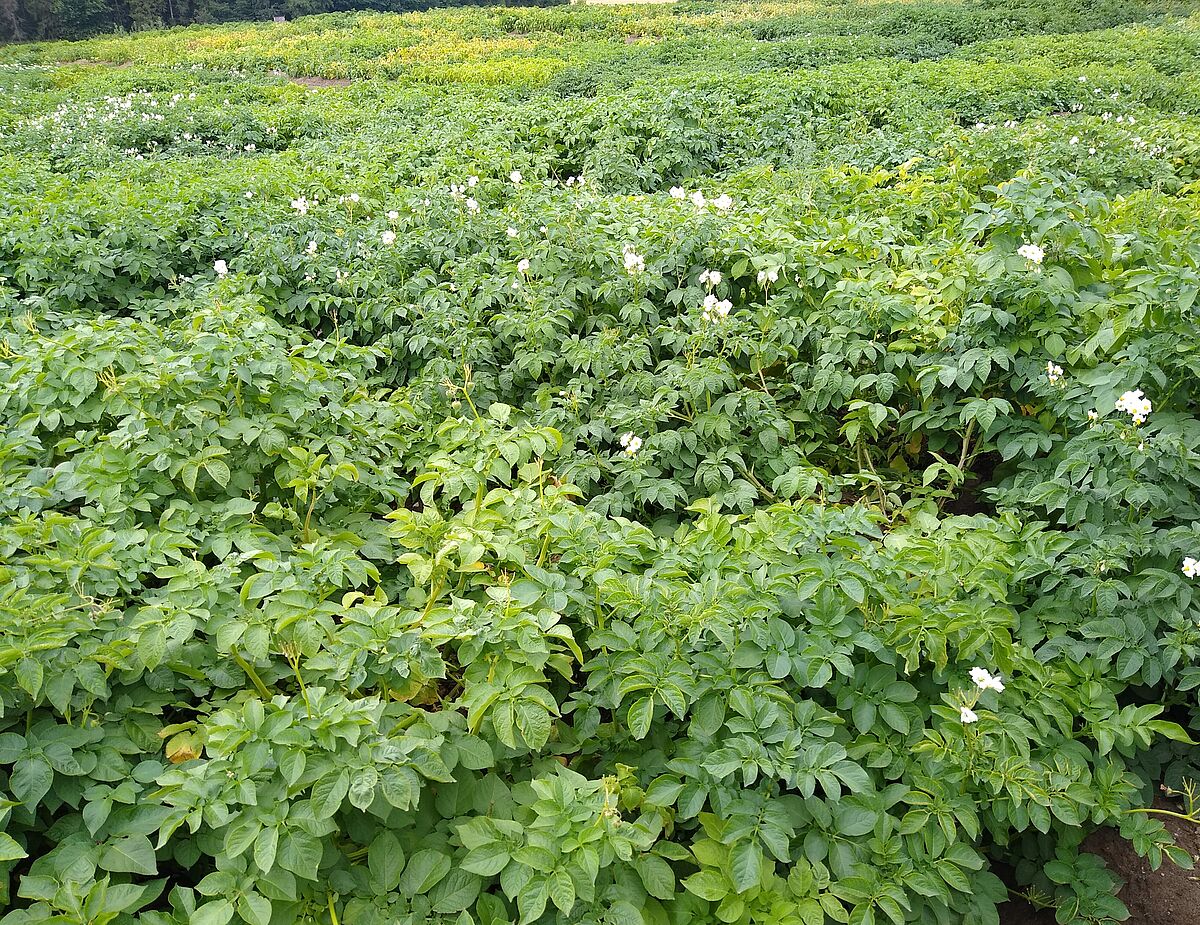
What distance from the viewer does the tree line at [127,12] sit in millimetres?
31328

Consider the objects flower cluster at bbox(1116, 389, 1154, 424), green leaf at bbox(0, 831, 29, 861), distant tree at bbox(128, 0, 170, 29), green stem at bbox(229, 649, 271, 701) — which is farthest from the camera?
distant tree at bbox(128, 0, 170, 29)

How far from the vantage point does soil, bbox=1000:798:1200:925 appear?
2.21 m

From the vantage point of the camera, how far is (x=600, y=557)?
2.39 metres

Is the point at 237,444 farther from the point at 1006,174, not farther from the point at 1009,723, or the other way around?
the point at 1006,174

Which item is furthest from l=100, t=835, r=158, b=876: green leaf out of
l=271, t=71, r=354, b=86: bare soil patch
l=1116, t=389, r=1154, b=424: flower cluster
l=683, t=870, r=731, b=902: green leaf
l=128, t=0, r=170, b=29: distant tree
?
l=128, t=0, r=170, b=29: distant tree

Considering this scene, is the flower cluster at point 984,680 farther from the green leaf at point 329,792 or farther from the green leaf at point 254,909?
the green leaf at point 254,909

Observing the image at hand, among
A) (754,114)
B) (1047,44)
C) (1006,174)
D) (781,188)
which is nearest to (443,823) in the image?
(781,188)

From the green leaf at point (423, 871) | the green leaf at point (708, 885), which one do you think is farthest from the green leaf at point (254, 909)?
the green leaf at point (708, 885)

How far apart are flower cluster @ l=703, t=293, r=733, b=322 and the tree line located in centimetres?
3945

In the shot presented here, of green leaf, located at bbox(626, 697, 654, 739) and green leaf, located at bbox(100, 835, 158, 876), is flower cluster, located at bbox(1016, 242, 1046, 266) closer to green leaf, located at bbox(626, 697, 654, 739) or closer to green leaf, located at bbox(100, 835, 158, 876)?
green leaf, located at bbox(626, 697, 654, 739)

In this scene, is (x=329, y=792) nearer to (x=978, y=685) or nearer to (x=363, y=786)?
(x=363, y=786)

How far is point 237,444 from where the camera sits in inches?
115

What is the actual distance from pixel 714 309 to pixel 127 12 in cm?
4188

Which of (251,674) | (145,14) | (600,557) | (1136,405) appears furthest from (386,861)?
(145,14)
